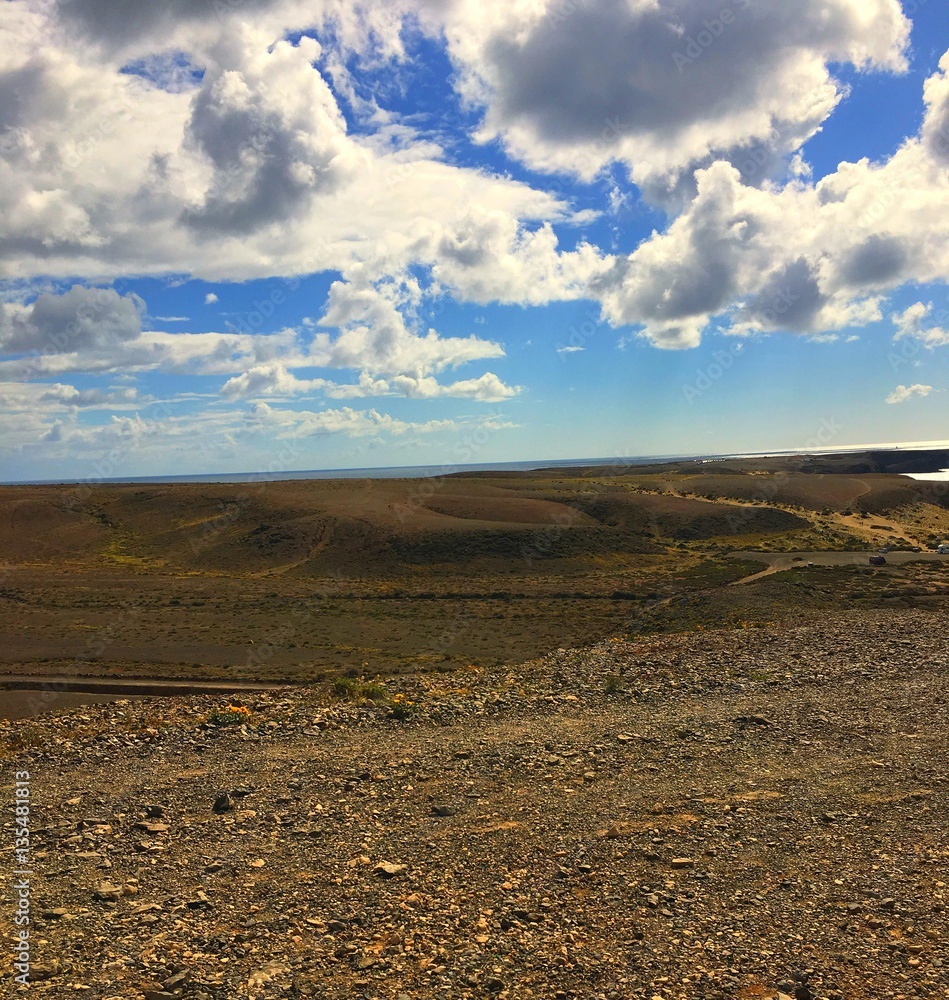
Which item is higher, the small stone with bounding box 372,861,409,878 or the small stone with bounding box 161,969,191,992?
the small stone with bounding box 161,969,191,992

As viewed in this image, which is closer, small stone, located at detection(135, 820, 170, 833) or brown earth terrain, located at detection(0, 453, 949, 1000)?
brown earth terrain, located at detection(0, 453, 949, 1000)

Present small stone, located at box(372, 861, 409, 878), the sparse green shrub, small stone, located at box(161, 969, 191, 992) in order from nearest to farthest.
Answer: small stone, located at box(161, 969, 191, 992) → small stone, located at box(372, 861, 409, 878) → the sparse green shrub

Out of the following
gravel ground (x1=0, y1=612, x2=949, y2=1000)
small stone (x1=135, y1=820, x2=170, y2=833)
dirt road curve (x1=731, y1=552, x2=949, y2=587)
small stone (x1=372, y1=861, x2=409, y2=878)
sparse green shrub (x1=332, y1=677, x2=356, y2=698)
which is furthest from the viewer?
dirt road curve (x1=731, y1=552, x2=949, y2=587)

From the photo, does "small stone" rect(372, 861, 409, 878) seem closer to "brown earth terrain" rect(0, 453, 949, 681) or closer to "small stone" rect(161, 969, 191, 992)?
"small stone" rect(161, 969, 191, 992)

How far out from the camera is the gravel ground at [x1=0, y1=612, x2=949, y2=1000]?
7848mm

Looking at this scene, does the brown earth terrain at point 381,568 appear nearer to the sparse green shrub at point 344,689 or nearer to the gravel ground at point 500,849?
the sparse green shrub at point 344,689

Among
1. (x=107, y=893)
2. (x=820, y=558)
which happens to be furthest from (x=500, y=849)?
(x=820, y=558)

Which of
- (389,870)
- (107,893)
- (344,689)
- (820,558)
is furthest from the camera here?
(820,558)

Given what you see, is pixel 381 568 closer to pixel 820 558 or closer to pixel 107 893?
pixel 820 558

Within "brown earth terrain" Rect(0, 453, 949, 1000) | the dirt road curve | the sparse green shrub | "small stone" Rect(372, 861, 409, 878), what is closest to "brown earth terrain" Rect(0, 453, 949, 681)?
the dirt road curve

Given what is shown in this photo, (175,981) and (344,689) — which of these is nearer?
(175,981)

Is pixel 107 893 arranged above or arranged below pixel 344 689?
above

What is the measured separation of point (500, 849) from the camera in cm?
1042

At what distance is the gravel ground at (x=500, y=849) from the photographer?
25.7ft
